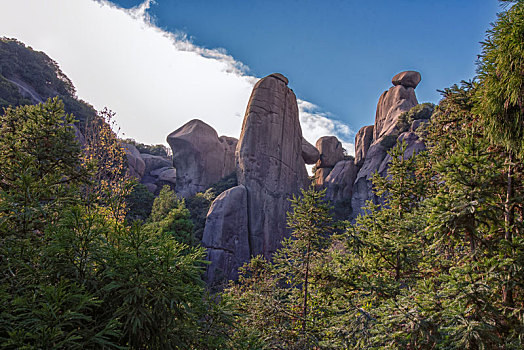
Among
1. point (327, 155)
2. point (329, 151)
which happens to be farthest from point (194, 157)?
point (329, 151)

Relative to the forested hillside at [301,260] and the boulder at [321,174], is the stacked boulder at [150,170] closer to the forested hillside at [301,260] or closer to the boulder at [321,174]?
the boulder at [321,174]

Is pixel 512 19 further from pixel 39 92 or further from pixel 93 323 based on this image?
pixel 39 92

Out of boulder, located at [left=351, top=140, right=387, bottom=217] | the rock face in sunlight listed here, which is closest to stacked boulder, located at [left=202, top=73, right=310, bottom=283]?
boulder, located at [left=351, top=140, right=387, bottom=217]

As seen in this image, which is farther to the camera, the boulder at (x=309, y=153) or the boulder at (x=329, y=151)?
the boulder at (x=329, y=151)

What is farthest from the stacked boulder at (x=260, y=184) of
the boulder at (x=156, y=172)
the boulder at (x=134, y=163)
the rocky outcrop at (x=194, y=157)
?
the boulder at (x=156, y=172)

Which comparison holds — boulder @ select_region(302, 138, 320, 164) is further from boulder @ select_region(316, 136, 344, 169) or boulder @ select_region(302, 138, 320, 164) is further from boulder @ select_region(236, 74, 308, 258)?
boulder @ select_region(236, 74, 308, 258)

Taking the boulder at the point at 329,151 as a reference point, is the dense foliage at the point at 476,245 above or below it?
below

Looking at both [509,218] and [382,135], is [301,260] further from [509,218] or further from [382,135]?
[382,135]

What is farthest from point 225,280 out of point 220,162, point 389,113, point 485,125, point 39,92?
point 39,92

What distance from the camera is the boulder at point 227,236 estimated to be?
2480cm

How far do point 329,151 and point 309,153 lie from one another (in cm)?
312

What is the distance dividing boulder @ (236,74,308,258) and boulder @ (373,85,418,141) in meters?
9.66

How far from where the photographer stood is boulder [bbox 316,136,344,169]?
38.1 metres

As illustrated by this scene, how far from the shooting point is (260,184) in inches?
1181
